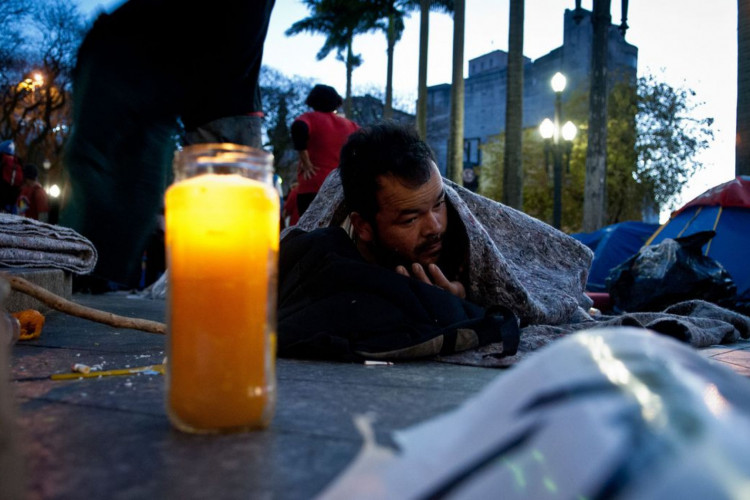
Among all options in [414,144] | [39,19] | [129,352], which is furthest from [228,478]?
[39,19]

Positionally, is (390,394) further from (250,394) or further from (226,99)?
(226,99)

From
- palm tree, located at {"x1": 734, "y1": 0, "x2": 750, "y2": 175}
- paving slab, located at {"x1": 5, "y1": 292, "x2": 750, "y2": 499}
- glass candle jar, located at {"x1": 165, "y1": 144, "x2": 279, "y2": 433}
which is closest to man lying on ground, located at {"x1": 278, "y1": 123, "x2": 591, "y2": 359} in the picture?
paving slab, located at {"x1": 5, "y1": 292, "x2": 750, "y2": 499}

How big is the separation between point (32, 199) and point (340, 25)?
67.3 ft

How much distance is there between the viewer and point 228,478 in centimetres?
82

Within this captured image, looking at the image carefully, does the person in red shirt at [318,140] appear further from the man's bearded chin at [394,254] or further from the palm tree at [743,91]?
the palm tree at [743,91]

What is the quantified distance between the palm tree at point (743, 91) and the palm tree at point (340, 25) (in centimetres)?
2065

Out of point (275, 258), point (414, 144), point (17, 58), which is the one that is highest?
point (17, 58)

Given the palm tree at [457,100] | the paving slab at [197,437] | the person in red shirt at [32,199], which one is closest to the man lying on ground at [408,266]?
the paving slab at [197,437]

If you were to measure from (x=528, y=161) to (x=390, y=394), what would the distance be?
2363 centimetres

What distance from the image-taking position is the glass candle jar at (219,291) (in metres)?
0.96

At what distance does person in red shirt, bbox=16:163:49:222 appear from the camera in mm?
9966

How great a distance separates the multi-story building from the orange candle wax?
24439mm

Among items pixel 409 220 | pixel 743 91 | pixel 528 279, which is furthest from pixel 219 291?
pixel 743 91

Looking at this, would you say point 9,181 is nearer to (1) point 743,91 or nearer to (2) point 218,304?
(2) point 218,304
